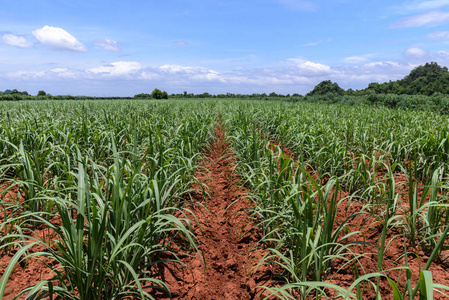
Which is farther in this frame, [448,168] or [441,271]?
[448,168]

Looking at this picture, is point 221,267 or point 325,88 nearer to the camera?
point 221,267

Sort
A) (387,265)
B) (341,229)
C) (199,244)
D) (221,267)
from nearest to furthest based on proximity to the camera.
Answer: (341,229)
(387,265)
(221,267)
(199,244)

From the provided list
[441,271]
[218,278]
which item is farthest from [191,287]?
[441,271]

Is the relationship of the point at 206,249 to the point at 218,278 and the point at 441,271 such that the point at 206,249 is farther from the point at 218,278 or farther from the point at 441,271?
the point at 441,271

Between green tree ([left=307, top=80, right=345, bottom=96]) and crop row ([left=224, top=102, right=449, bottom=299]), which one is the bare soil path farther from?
green tree ([left=307, top=80, right=345, bottom=96])

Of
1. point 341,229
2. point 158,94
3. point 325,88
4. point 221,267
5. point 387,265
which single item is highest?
point 325,88

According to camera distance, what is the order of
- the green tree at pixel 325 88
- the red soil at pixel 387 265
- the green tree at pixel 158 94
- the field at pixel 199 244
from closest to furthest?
1. the field at pixel 199 244
2. the red soil at pixel 387 265
3. the green tree at pixel 325 88
4. the green tree at pixel 158 94

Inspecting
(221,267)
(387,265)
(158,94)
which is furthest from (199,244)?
(158,94)

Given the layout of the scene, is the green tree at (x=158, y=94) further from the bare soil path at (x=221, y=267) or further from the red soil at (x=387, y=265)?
the red soil at (x=387, y=265)

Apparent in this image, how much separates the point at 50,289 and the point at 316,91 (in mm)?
65937

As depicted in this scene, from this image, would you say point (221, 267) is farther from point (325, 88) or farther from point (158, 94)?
point (158, 94)

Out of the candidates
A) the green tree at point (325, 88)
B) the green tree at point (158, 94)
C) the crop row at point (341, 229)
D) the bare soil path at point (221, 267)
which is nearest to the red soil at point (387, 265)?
the crop row at point (341, 229)

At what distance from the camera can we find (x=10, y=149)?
371cm

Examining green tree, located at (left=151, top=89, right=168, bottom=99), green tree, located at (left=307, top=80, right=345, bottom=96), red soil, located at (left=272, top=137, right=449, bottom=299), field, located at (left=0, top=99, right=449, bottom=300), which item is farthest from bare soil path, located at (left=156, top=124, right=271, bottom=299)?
green tree, located at (left=151, top=89, right=168, bottom=99)
